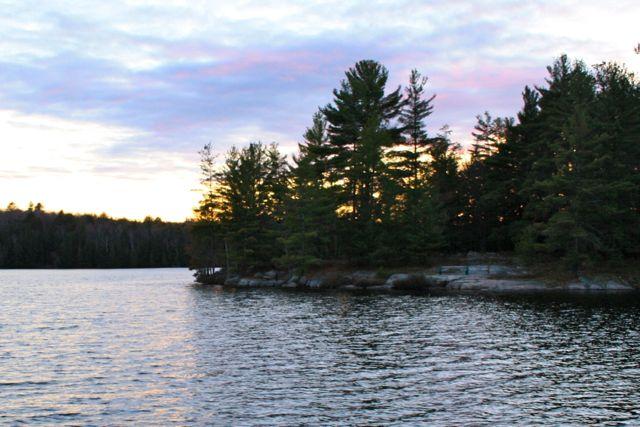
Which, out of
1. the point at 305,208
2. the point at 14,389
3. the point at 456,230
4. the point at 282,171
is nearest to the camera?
the point at 14,389

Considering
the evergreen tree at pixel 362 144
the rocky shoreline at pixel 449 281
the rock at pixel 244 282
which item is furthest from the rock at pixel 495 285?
the rock at pixel 244 282

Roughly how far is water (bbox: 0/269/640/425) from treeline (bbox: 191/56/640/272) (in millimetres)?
21638

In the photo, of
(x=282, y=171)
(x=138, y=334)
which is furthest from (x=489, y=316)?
(x=282, y=171)

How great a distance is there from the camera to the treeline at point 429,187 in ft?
195

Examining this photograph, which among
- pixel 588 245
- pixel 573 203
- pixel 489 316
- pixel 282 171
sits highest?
pixel 282 171

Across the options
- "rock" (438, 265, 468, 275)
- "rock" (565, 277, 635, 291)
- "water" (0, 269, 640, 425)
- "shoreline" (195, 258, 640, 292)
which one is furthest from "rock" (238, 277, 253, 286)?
"rock" (565, 277, 635, 291)

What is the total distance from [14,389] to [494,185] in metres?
66.2

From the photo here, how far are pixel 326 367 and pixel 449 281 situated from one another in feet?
138

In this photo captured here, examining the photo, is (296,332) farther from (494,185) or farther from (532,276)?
(494,185)

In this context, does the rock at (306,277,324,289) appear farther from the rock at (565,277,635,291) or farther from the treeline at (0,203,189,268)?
the treeline at (0,203,189,268)

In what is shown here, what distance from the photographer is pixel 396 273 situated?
65.8m

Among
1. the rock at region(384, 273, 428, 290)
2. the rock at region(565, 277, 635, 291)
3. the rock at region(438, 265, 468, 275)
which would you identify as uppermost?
the rock at region(438, 265, 468, 275)

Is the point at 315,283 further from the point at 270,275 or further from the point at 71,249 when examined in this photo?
the point at 71,249

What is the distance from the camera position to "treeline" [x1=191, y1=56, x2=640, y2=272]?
A: 59312 mm
